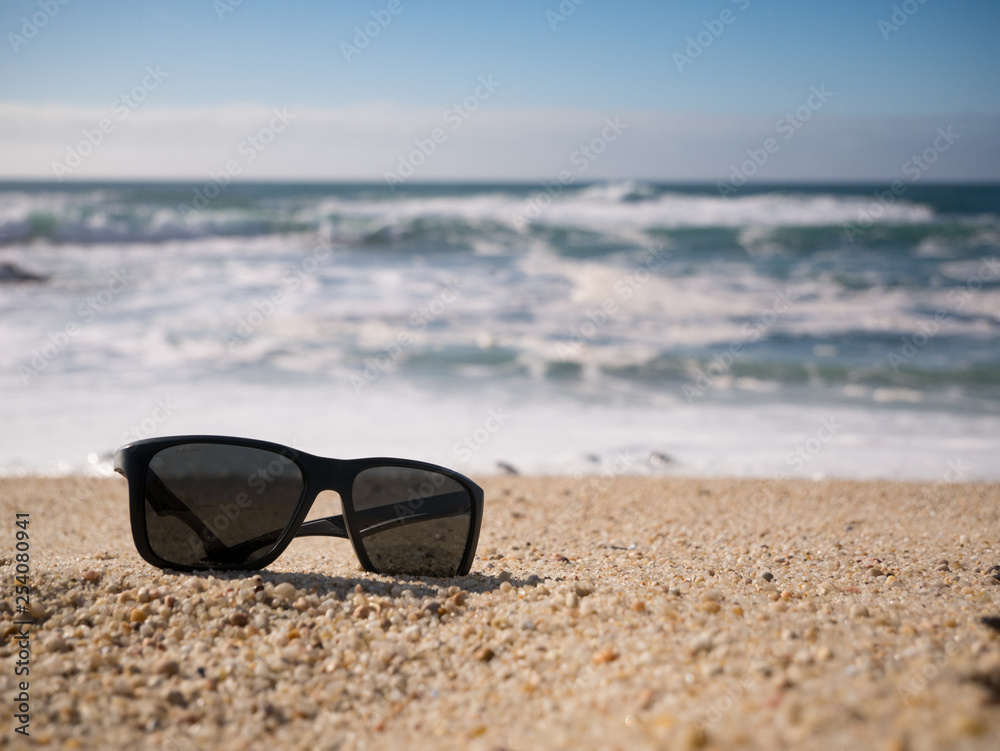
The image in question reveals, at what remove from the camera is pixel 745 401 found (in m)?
7.51

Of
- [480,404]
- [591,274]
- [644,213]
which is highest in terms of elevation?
[644,213]

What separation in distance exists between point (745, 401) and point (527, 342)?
377 centimetres

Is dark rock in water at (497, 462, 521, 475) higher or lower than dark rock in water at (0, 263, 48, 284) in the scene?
lower

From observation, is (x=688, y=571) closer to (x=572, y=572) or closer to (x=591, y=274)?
(x=572, y=572)

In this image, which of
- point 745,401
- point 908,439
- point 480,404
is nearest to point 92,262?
point 480,404

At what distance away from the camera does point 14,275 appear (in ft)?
48.5
